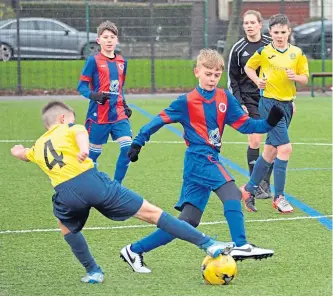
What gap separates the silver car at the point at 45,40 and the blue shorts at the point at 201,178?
15.9m

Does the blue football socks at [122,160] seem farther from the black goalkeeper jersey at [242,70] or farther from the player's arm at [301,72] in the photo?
the player's arm at [301,72]

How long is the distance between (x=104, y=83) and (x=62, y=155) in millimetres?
4236

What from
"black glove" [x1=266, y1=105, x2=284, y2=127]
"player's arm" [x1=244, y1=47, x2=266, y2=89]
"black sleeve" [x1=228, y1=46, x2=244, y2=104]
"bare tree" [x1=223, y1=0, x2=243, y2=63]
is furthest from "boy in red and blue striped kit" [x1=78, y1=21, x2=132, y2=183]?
"bare tree" [x1=223, y1=0, x2=243, y2=63]

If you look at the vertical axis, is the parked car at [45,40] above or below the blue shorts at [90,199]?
above

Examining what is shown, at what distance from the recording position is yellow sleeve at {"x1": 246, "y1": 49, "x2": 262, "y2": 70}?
932 centimetres

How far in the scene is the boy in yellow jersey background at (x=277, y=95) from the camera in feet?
29.8

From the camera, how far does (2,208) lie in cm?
930

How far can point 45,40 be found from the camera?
22953 mm

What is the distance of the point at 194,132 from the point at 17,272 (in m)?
1.66

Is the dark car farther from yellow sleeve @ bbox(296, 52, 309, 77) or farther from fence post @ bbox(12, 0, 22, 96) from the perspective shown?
yellow sleeve @ bbox(296, 52, 309, 77)

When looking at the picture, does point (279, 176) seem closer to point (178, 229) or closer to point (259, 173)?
point (259, 173)

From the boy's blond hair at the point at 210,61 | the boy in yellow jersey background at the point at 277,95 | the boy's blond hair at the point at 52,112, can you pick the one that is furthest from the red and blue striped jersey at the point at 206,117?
the boy in yellow jersey background at the point at 277,95

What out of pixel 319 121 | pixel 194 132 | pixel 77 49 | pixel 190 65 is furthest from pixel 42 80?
pixel 194 132

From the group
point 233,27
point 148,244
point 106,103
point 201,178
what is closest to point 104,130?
point 106,103
